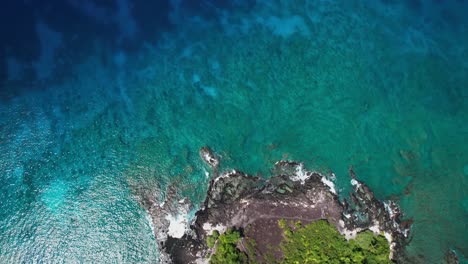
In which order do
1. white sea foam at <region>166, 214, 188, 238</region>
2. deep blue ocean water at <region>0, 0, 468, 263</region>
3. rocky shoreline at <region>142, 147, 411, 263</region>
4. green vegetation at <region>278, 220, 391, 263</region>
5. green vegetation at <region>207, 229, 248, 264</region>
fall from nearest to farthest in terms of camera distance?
green vegetation at <region>278, 220, 391, 263</region>
green vegetation at <region>207, 229, 248, 264</region>
rocky shoreline at <region>142, 147, 411, 263</region>
white sea foam at <region>166, 214, 188, 238</region>
deep blue ocean water at <region>0, 0, 468, 263</region>

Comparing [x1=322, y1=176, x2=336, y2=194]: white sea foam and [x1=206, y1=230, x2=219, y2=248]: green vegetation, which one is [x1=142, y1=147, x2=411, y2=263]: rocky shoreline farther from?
[x1=206, y1=230, x2=219, y2=248]: green vegetation

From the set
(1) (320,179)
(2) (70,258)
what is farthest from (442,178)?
(2) (70,258)

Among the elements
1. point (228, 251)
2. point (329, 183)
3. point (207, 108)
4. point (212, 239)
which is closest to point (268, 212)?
point (228, 251)

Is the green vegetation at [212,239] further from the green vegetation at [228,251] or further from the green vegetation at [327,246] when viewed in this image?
the green vegetation at [327,246]

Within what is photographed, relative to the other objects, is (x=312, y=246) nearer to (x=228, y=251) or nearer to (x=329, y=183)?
(x=329, y=183)

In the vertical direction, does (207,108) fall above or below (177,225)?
above

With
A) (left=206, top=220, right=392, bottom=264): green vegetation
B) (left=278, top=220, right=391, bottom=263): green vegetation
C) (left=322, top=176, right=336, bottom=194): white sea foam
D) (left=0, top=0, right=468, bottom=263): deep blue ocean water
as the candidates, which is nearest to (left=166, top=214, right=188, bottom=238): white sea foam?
(left=0, top=0, right=468, bottom=263): deep blue ocean water

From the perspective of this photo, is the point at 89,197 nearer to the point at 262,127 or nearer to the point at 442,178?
the point at 262,127

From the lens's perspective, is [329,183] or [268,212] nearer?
[268,212]
